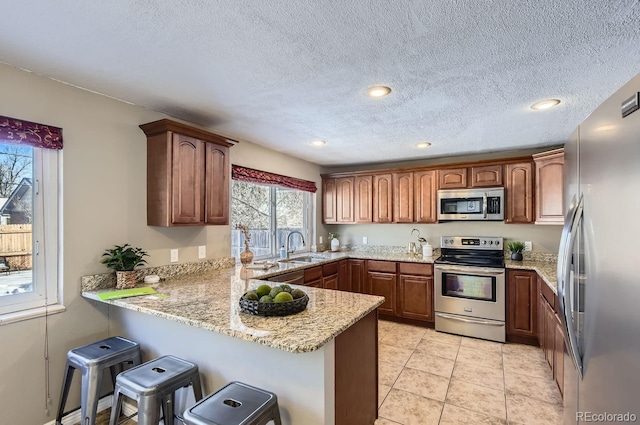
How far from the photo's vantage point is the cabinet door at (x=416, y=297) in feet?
13.0

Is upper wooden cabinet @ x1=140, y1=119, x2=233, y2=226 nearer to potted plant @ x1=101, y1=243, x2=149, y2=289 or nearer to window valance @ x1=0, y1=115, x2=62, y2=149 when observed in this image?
potted plant @ x1=101, y1=243, x2=149, y2=289

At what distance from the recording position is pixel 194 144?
265 centimetres

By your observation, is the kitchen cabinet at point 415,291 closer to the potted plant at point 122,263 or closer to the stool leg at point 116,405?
the potted plant at point 122,263

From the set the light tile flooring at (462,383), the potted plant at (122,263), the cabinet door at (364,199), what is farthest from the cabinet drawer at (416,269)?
the potted plant at (122,263)

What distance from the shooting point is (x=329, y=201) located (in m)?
5.05

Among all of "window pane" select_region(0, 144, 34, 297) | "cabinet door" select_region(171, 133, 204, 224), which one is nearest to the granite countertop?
"window pane" select_region(0, 144, 34, 297)

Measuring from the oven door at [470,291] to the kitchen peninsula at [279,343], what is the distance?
2.10 meters

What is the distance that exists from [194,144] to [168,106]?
36cm

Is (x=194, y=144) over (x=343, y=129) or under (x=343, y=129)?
under

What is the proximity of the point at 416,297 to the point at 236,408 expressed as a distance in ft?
10.3

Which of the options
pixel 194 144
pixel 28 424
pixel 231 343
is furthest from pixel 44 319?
pixel 194 144

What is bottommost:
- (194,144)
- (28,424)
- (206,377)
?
(28,424)

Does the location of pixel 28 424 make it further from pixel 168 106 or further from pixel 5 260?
pixel 168 106

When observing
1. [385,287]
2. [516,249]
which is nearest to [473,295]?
[516,249]
